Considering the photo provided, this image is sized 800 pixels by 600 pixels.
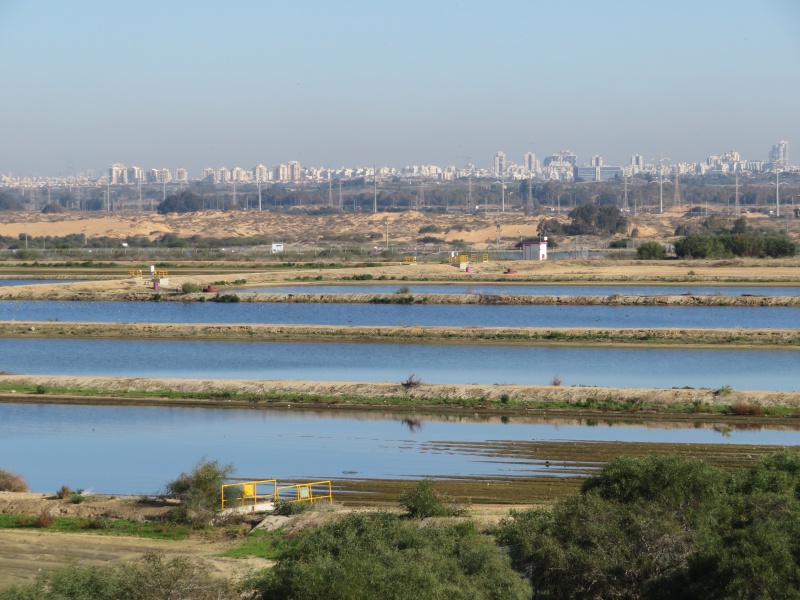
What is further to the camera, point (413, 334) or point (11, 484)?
point (413, 334)

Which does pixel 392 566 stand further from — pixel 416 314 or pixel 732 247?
pixel 732 247

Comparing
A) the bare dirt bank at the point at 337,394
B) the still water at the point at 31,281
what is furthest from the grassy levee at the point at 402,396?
the still water at the point at 31,281

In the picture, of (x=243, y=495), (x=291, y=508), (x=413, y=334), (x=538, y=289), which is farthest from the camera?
(x=538, y=289)

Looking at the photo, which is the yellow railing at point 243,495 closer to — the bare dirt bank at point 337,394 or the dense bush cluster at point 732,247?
the bare dirt bank at point 337,394

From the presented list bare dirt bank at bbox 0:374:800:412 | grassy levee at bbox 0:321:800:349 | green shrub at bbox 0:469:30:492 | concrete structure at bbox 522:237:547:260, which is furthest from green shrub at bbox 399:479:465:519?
concrete structure at bbox 522:237:547:260

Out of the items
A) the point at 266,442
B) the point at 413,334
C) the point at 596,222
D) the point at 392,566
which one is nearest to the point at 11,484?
the point at 266,442

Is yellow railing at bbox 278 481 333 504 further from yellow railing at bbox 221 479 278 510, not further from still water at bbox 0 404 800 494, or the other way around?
still water at bbox 0 404 800 494
